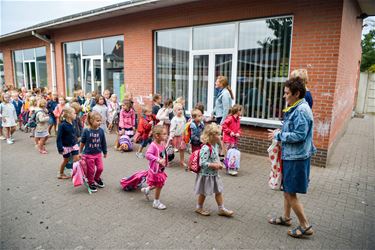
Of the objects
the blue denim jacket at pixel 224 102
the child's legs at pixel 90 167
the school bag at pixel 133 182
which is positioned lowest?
the school bag at pixel 133 182

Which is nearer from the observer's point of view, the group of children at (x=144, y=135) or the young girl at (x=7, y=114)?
the group of children at (x=144, y=135)

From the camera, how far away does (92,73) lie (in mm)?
11922

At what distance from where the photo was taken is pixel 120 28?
32.1ft

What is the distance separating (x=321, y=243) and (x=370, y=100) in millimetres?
16236

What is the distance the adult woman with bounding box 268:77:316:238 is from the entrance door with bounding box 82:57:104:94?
9.67 metres

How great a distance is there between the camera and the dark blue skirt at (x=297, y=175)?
3061 millimetres

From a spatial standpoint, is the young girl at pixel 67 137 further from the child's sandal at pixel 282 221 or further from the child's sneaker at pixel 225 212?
the child's sandal at pixel 282 221

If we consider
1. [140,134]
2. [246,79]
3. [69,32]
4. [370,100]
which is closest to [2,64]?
[69,32]

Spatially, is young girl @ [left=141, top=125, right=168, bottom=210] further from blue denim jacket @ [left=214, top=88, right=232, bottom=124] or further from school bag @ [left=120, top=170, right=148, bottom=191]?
blue denim jacket @ [left=214, top=88, right=232, bottom=124]

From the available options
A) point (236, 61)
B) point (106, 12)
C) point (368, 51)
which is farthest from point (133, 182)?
point (368, 51)

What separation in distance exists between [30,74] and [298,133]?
1704 cm

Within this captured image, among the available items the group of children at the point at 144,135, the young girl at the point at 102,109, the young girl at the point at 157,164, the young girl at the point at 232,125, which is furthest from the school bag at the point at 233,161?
the young girl at the point at 102,109

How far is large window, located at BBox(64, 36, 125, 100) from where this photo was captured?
416 inches

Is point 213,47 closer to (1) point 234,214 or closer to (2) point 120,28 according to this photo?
(2) point 120,28
